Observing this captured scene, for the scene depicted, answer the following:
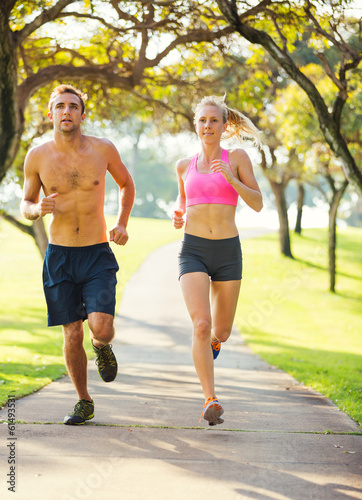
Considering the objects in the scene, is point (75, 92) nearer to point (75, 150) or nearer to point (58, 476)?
point (75, 150)

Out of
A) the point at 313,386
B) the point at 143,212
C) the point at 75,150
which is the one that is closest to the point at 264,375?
the point at 313,386

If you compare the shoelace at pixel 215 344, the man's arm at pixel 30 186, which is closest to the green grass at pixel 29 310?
the man's arm at pixel 30 186

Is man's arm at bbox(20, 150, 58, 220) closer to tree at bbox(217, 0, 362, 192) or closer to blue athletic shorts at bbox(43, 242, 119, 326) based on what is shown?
blue athletic shorts at bbox(43, 242, 119, 326)

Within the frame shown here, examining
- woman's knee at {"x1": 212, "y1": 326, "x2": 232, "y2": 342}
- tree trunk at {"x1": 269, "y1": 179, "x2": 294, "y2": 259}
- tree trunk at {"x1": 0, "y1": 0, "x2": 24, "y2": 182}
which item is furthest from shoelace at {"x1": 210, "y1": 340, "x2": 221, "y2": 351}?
tree trunk at {"x1": 269, "y1": 179, "x2": 294, "y2": 259}

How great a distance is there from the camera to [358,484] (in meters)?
3.84

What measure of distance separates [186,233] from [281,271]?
22808mm

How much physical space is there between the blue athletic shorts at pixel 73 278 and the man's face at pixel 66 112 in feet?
3.08

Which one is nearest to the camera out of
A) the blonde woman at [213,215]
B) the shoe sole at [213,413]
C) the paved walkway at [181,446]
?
the paved walkway at [181,446]

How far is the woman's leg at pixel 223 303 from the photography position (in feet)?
18.6

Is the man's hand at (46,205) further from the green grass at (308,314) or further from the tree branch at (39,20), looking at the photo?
the tree branch at (39,20)

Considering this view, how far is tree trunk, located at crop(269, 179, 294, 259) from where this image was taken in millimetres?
29641

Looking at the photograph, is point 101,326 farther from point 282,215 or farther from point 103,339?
point 282,215

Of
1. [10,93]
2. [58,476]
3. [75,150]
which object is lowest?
[58,476]

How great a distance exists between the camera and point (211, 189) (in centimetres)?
559
